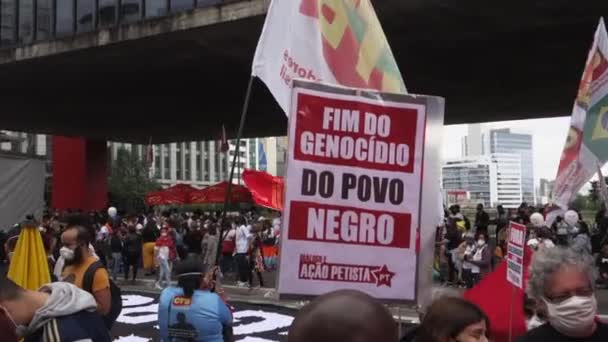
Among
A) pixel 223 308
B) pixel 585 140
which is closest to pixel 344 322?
pixel 223 308

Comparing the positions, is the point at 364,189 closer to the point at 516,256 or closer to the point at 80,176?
the point at 516,256

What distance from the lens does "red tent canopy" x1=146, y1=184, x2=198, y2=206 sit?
92.7 feet

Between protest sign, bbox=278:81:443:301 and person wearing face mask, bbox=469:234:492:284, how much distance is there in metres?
10.9

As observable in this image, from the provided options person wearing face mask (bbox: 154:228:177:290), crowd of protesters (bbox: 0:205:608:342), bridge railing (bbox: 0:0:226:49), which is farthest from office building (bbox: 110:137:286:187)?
crowd of protesters (bbox: 0:205:608:342)

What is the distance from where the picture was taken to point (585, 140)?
6.93 metres

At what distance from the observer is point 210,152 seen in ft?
427

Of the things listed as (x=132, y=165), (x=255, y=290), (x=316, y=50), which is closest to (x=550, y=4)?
(x=255, y=290)

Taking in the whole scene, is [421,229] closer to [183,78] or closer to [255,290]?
[255,290]

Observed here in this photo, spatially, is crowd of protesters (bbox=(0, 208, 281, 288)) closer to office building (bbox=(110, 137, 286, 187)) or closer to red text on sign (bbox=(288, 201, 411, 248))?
red text on sign (bbox=(288, 201, 411, 248))

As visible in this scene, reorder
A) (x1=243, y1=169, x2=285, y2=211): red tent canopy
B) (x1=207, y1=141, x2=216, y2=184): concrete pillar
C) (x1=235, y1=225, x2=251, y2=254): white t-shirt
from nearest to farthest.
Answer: (x1=235, y1=225, x2=251, y2=254): white t-shirt < (x1=243, y1=169, x2=285, y2=211): red tent canopy < (x1=207, y1=141, x2=216, y2=184): concrete pillar

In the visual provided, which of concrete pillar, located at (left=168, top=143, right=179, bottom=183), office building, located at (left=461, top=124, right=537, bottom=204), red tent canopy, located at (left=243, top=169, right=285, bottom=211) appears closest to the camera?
red tent canopy, located at (left=243, top=169, right=285, bottom=211)

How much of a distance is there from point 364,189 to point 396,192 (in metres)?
0.21

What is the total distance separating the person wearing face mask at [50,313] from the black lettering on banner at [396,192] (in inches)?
71.8

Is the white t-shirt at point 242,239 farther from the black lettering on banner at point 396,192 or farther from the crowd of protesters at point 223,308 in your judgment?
the black lettering on banner at point 396,192
